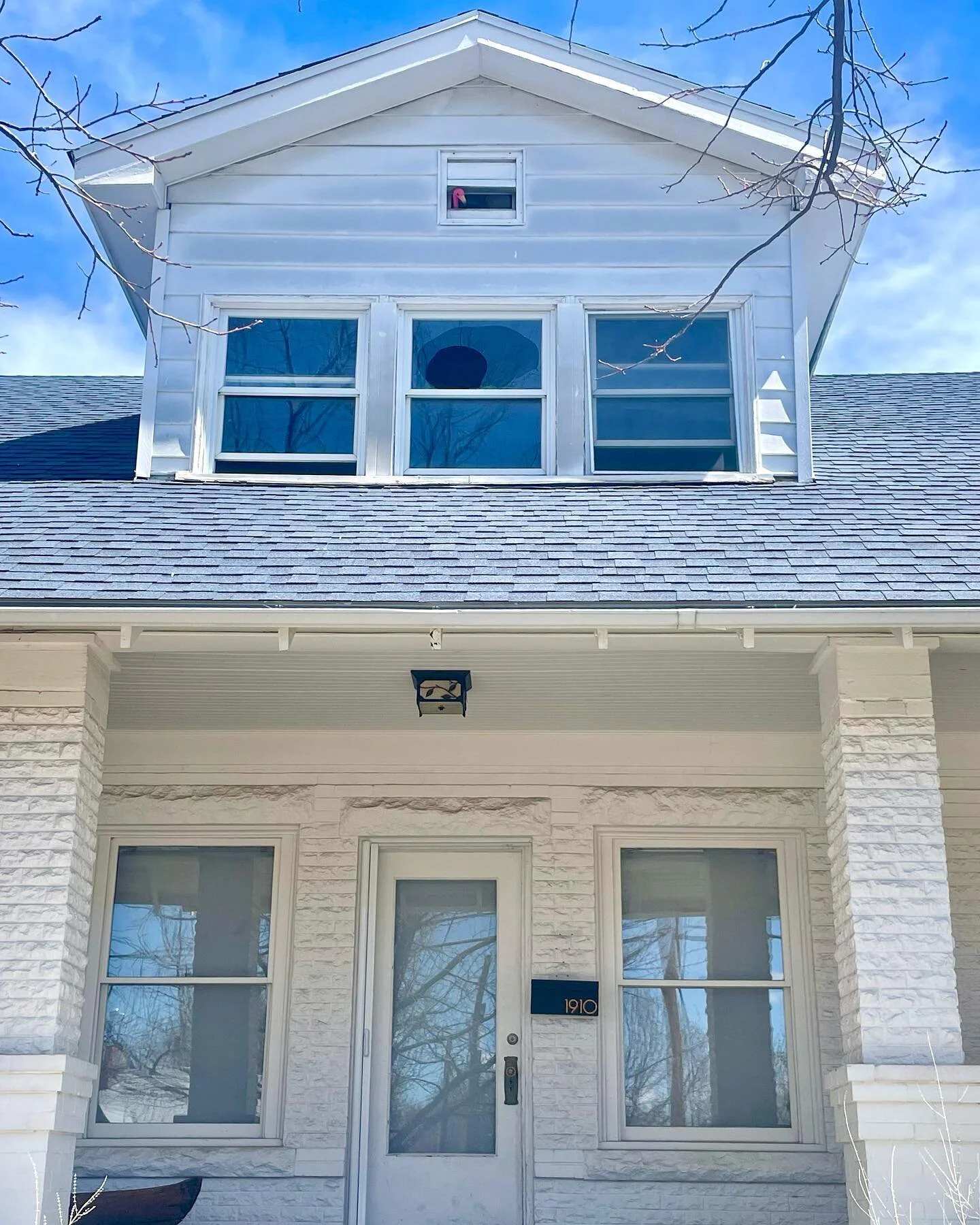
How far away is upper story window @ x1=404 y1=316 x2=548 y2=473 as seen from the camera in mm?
8406

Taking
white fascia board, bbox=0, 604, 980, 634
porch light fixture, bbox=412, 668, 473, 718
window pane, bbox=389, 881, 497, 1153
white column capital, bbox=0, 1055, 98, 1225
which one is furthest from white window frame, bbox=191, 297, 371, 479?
white column capital, bbox=0, 1055, 98, 1225

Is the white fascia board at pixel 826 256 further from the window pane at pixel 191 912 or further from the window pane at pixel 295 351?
the window pane at pixel 191 912

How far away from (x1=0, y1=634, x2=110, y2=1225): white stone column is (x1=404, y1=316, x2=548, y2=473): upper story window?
2.58 m

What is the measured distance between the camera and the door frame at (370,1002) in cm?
755

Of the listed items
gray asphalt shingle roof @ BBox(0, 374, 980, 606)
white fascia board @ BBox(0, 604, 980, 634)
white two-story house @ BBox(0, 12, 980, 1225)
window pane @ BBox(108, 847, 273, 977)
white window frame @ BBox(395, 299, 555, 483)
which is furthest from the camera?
white window frame @ BBox(395, 299, 555, 483)

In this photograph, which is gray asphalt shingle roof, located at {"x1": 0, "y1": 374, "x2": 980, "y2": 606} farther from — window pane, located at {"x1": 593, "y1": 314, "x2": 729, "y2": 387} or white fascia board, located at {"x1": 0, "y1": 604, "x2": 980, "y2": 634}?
window pane, located at {"x1": 593, "y1": 314, "x2": 729, "y2": 387}

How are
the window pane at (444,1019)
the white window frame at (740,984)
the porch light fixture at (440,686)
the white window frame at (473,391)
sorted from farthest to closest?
the white window frame at (473,391), the window pane at (444,1019), the white window frame at (740,984), the porch light fixture at (440,686)

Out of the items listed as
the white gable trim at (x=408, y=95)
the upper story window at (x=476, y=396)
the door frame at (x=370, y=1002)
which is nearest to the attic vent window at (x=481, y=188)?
the white gable trim at (x=408, y=95)

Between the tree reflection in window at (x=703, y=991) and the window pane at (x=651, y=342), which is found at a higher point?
the window pane at (x=651, y=342)

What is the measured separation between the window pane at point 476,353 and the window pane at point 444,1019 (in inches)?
115

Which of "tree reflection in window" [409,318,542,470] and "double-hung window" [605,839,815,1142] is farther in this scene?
"tree reflection in window" [409,318,542,470]

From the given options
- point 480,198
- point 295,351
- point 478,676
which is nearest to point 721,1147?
point 478,676

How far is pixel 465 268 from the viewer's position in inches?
340

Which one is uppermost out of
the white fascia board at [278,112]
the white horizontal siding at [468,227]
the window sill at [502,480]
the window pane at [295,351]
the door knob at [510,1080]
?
the white fascia board at [278,112]
